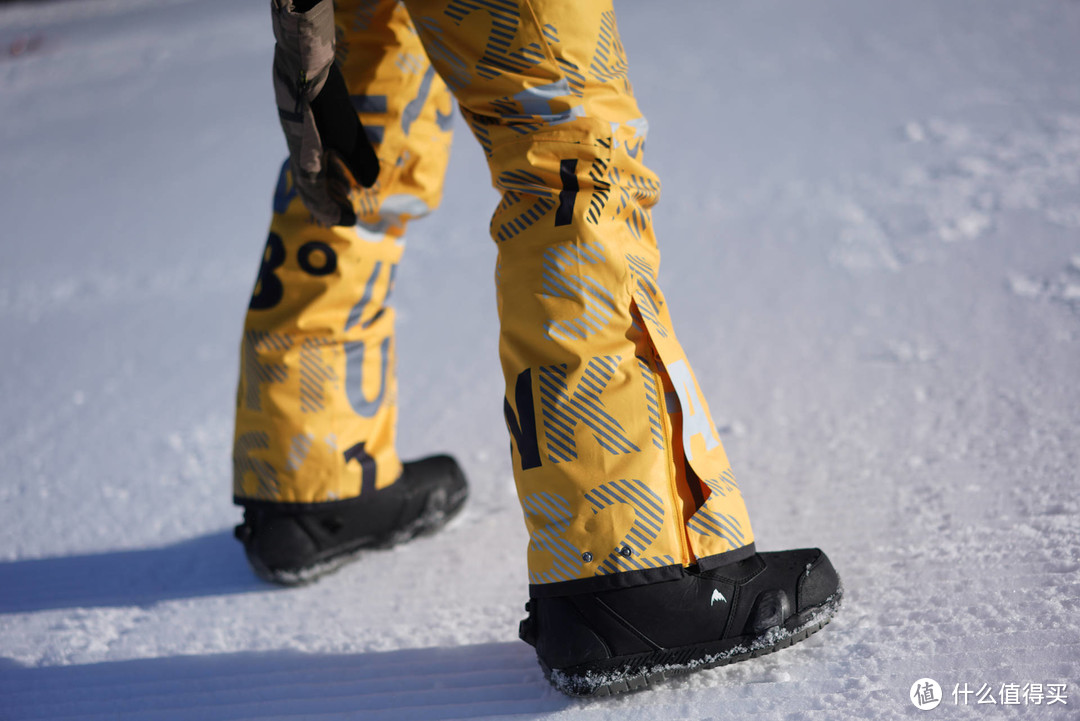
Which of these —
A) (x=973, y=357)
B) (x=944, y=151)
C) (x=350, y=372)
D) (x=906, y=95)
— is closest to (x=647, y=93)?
(x=906, y=95)

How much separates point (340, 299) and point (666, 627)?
55 centimetres

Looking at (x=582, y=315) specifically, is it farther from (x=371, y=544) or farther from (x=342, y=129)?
(x=371, y=544)

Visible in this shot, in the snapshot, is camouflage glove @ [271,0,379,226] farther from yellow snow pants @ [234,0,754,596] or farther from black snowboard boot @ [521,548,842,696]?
black snowboard boot @ [521,548,842,696]

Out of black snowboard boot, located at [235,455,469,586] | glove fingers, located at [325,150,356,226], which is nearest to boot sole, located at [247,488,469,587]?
black snowboard boot, located at [235,455,469,586]

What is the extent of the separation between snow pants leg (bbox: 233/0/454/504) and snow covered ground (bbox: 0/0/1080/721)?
5.9 inches

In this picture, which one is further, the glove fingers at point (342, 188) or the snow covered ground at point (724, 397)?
the glove fingers at point (342, 188)

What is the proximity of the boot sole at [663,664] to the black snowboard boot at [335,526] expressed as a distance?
0.41 metres

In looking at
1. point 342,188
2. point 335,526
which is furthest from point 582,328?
point 335,526

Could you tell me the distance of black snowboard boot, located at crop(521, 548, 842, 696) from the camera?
2.26 ft

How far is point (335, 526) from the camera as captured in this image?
3.43ft

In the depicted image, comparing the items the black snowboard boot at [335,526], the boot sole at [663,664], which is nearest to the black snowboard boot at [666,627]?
the boot sole at [663,664]

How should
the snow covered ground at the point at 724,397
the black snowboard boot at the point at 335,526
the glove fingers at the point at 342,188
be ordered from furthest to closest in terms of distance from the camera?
1. the black snowboard boot at the point at 335,526
2. the glove fingers at the point at 342,188
3. the snow covered ground at the point at 724,397

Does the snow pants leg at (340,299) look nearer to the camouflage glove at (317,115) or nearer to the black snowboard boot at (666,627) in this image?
the camouflage glove at (317,115)

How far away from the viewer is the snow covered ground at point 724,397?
80 centimetres
